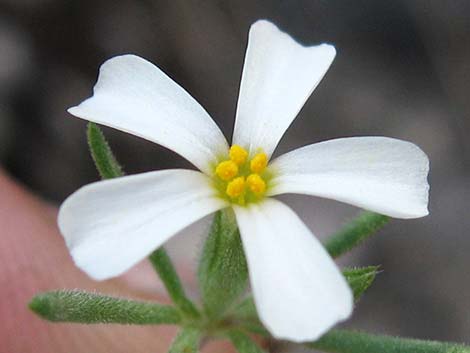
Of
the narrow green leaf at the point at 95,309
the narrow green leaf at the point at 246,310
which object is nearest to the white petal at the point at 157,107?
the narrow green leaf at the point at 95,309

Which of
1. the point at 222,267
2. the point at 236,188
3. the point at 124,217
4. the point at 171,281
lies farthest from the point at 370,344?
the point at 124,217

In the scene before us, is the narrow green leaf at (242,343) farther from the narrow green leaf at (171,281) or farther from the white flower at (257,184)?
the white flower at (257,184)

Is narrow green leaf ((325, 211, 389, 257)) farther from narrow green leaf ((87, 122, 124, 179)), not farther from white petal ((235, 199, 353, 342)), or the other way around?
narrow green leaf ((87, 122, 124, 179))

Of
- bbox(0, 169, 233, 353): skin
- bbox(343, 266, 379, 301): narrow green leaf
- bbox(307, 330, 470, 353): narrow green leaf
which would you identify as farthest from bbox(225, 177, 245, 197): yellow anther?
bbox(0, 169, 233, 353): skin

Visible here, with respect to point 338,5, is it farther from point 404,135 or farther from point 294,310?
point 294,310

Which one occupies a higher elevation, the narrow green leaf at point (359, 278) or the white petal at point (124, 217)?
the white petal at point (124, 217)

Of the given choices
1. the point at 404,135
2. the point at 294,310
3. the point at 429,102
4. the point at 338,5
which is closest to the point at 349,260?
the point at 404,135
